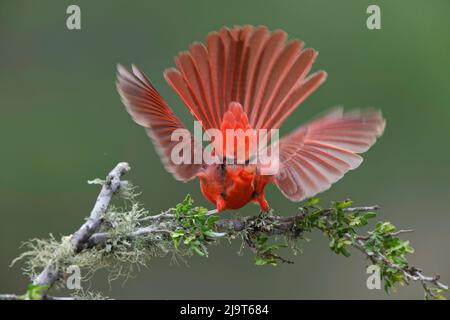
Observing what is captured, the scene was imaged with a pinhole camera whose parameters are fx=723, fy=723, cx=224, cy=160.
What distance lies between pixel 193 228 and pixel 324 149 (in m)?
0.32

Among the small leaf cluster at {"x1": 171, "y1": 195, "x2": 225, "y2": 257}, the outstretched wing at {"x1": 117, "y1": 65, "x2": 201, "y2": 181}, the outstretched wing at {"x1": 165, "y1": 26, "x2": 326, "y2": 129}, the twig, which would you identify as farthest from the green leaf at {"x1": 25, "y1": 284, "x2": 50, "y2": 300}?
the outstretched wing at {"x1": 165, "y1": 26, "x2": 326, "y2": 129}

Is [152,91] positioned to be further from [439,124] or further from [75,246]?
[439,124]

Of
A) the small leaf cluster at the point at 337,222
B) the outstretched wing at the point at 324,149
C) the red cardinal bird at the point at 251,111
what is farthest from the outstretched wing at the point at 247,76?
the small leaf cluster at the point at 337,222

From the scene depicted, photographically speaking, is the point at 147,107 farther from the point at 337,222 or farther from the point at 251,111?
the point at 337,222

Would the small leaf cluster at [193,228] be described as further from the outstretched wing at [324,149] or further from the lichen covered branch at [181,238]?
the outstretched wing at [324,149]

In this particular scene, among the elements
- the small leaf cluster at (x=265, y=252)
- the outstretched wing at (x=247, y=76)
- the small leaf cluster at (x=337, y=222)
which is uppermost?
the outstretched wing at (x=247, y=76)

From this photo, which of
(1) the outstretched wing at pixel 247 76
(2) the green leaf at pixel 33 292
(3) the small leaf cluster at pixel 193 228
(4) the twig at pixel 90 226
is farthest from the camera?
(1) the outstretched wing at pixel 247 76

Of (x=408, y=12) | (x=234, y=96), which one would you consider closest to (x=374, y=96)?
(x=408, y=12)

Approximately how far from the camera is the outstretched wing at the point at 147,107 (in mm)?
1521

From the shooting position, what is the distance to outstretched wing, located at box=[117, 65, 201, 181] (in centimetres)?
152

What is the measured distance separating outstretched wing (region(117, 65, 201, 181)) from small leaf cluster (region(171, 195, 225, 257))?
0.48ft

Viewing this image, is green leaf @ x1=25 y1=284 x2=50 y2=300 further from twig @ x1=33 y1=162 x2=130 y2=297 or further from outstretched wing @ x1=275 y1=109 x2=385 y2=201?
outstretched wing @ x1=275 y1=109 x2=385 y2=201

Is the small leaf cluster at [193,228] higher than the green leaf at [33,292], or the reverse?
the small leaf cluster at [193,228]

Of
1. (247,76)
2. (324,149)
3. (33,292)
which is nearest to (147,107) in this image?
(247,76)
